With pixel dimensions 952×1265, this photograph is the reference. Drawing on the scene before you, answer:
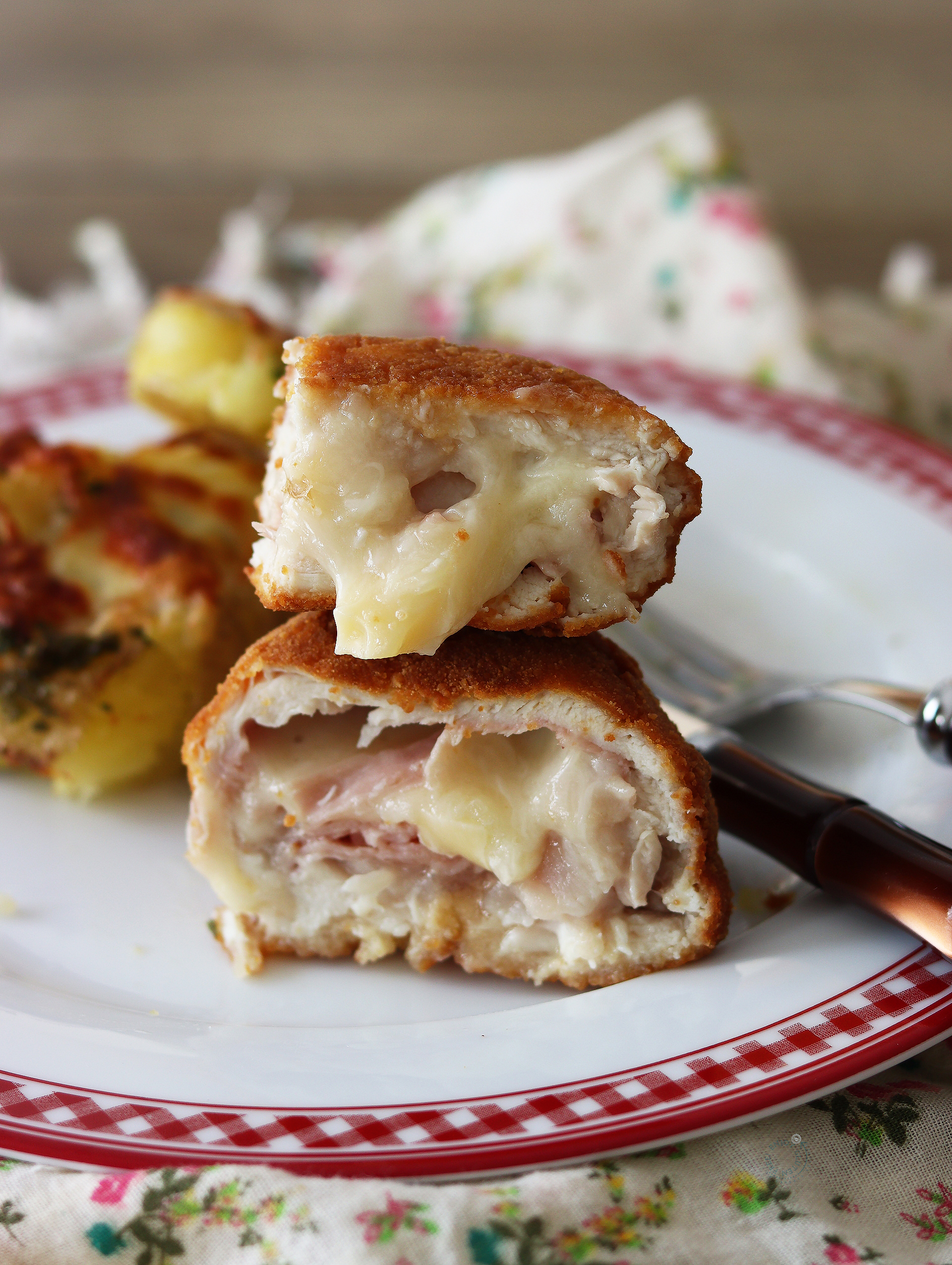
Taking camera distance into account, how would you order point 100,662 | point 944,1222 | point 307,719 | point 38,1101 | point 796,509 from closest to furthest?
point 944,1222, point 38,1101, point 307,719, point 100,662, point 796,509

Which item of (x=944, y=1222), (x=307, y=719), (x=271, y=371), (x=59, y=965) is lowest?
(x=59, y=965)

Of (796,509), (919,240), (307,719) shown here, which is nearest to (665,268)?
(796,509)

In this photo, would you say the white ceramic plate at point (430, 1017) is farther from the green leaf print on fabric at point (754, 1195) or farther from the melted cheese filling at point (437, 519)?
the melted cheese filling at point (437, 519)

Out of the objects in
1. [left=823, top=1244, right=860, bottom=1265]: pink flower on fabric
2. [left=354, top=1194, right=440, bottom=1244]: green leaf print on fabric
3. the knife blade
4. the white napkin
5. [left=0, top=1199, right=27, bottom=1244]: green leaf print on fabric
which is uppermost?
the white napkin

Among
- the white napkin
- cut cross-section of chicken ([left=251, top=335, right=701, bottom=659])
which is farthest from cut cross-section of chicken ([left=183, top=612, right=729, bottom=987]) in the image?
the white napkin

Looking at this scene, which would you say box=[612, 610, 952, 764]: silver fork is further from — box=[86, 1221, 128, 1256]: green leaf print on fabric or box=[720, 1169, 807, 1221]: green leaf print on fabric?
box=[86, 1221, 128, 1256]: green leaf print on fabric

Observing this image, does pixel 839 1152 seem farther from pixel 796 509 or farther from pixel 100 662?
pixel 796 509

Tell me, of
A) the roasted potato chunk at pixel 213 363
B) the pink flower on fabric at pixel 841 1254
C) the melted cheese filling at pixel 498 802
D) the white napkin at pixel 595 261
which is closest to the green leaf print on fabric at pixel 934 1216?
the pink flower on fabric at pixel 841 1254
